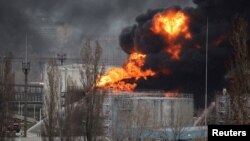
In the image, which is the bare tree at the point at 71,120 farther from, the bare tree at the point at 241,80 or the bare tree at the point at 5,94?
the bare tree at the point at 241,80

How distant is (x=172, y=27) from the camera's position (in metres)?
87.8

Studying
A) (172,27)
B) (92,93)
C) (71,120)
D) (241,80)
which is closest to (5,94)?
(71,120)

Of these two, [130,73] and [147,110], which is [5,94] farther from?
[130,73]

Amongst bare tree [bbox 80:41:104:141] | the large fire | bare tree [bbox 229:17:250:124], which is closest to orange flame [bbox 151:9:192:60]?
the large fire

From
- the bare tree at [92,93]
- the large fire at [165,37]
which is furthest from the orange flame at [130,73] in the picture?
the bare tree at [92,93]

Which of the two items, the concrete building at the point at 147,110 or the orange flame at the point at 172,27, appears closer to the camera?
the concrete building at the point at 147,110

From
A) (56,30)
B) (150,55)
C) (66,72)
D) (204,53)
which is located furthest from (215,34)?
(56,30)

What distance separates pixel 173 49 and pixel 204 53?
5.64 m

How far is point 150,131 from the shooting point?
180ft

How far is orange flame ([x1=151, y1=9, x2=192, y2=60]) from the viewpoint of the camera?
284 ft

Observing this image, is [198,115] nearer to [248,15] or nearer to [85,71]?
[248,15]

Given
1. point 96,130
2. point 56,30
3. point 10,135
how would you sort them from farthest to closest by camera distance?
point 56,30, point 10,135, point 96,130

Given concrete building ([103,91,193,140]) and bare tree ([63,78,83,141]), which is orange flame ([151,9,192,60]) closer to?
concrete building ([103,91,193,140])

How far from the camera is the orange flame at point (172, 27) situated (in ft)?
284
